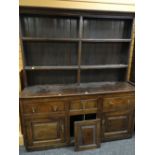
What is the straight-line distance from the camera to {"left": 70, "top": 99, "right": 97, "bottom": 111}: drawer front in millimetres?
1925

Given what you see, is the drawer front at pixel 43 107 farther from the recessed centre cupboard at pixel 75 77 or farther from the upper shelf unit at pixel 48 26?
the upper shelf unit at pixel 48 26

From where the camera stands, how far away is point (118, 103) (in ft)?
6.75

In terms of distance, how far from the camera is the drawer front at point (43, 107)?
183cm

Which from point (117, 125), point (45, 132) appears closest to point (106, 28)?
point (117, 125)

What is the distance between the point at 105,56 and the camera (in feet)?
7.48

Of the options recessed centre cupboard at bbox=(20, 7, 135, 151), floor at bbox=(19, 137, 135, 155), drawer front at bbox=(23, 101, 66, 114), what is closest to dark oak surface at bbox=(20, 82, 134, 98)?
recessed centre cupboard at bbox=(20, 7, 135, 151)

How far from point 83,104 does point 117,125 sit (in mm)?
647

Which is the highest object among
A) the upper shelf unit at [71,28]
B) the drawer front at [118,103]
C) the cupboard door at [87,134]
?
the upper shelf unit at [71,28]

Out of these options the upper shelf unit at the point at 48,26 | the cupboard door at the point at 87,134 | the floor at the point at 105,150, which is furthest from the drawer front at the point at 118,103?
the upper shelf unit at the point at 48,26

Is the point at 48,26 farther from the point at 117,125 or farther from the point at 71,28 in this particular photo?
the point at 117,125

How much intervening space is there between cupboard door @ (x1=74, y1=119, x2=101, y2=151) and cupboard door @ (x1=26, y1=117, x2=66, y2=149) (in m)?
0.20

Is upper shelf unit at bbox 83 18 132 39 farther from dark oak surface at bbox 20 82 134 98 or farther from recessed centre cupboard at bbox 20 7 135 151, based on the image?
dark oak surface at bbox 20 82 134 98
